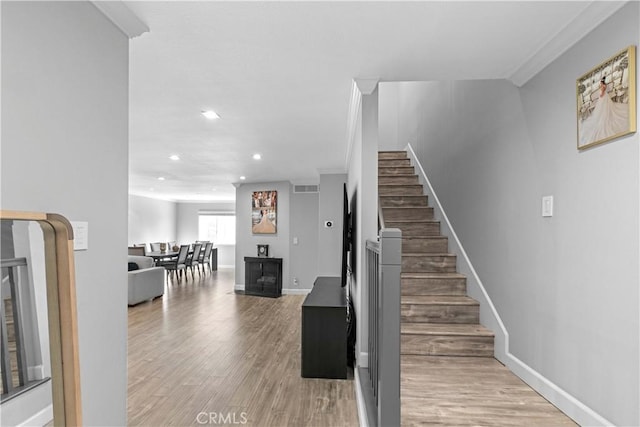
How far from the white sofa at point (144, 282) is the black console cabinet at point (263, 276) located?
1684mm

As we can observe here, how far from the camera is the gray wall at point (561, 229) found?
5.54 ft

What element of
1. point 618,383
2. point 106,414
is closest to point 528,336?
point 618,383

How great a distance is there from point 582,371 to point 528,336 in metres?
0.51

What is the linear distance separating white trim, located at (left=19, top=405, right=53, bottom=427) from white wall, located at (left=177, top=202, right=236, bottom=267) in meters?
12.0

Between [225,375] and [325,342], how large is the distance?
920mm

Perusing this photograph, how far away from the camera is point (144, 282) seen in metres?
6.45

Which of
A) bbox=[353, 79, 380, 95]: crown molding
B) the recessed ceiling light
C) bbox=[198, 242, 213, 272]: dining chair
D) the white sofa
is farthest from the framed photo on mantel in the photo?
bbox=[353, 79, 380, 95]: crown molding

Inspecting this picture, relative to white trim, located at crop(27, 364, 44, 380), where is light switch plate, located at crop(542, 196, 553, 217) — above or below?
above

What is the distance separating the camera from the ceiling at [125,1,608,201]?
1.74m

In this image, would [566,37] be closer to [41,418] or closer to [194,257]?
[41,418]

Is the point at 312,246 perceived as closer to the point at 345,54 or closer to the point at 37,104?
the point at 345,54

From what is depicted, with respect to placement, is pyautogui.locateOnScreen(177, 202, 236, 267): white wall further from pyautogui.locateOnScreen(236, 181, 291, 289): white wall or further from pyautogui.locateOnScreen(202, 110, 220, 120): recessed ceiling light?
pyautogui.locateOnScreen(202, 110, 220, 120): recessed ceiling light

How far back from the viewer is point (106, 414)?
169 cm

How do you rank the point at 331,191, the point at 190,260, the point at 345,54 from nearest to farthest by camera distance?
the point at 345,54 < the point at 331,191 < the point at 190,260
